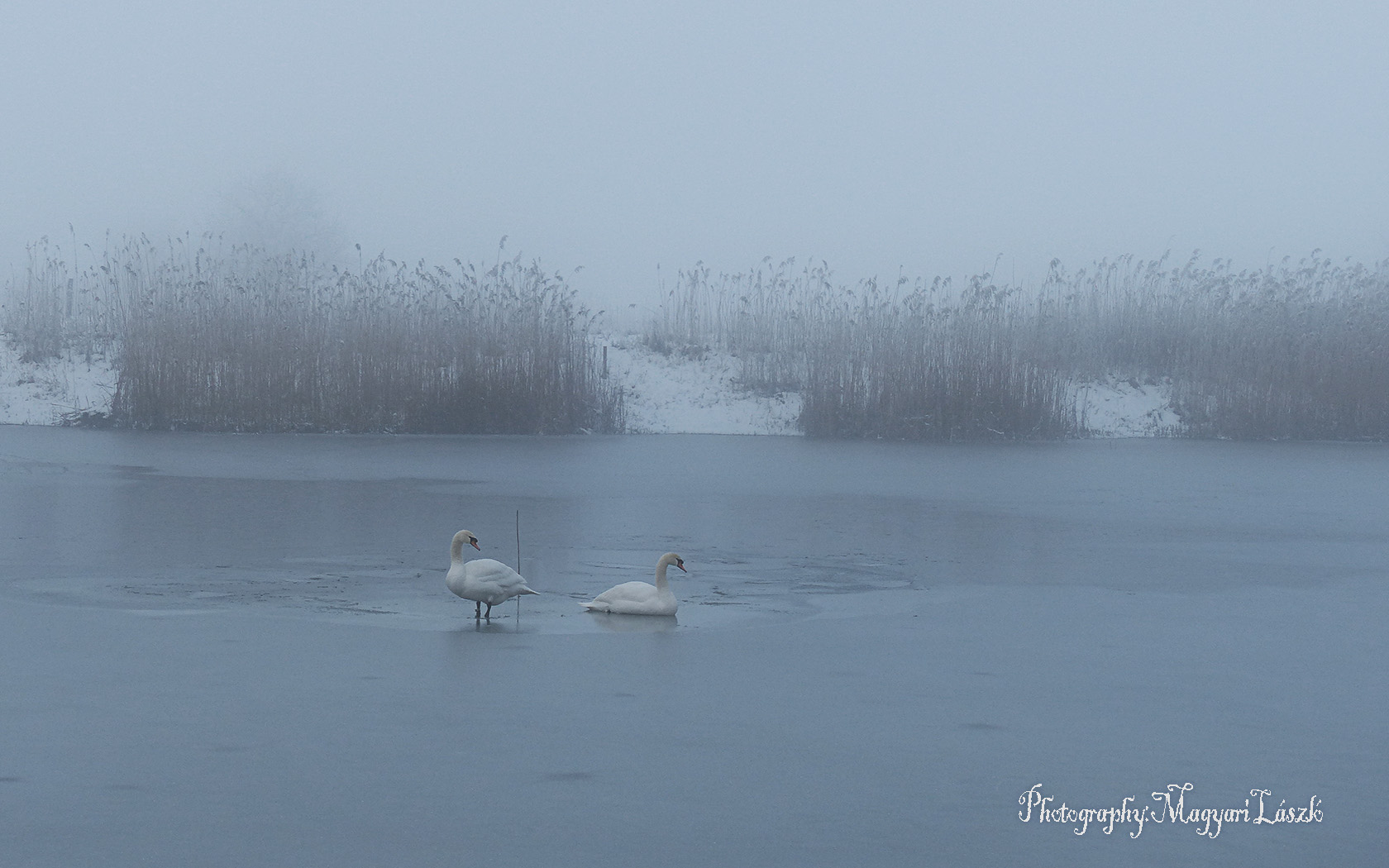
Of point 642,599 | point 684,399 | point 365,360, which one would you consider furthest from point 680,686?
point 684,399

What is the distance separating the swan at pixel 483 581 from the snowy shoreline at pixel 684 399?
13922 mm

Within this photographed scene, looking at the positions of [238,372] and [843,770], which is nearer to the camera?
[843,770]

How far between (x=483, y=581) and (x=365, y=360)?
13.2 metres

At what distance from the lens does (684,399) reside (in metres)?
21.9

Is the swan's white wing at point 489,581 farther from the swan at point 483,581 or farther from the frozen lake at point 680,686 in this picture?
the frozen lake at point 680,686

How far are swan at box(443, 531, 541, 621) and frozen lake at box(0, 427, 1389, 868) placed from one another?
15 centimetres

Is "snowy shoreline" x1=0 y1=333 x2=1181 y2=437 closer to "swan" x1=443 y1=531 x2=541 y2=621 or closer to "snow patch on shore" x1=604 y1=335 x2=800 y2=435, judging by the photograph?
"snow patch on shore" x1=604 y1=335 x2=800 y2=435

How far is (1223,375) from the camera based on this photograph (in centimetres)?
2075

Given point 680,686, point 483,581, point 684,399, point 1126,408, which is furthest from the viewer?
point 684,399

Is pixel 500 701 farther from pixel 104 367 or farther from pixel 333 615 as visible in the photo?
pixel 104 367

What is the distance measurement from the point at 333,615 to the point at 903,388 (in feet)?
45.5

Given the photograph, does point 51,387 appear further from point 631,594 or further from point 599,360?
point 631,594

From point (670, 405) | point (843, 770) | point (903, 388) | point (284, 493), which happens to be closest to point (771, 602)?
point (843, 770)

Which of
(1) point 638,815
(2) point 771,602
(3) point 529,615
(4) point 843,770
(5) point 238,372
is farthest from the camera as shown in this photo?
(5) point 238,372
